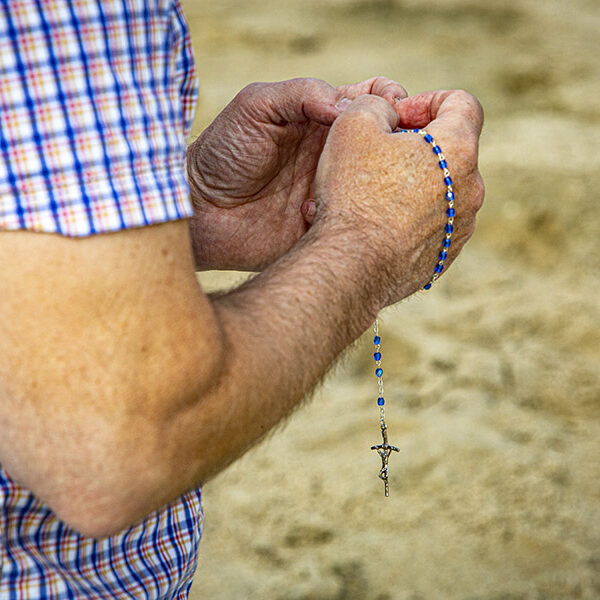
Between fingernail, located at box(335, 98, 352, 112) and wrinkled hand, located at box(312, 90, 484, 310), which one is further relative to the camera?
fingernail, located at box(335, 98, 352, 112)

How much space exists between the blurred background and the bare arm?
0.45 metres

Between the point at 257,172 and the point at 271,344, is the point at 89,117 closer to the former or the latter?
the point at 271,344

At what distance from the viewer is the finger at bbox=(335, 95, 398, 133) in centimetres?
142

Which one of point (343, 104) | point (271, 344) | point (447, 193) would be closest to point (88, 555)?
point (271, 344)

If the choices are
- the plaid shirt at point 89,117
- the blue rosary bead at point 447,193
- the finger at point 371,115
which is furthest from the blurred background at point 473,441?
the plaid shirt at point 89,117

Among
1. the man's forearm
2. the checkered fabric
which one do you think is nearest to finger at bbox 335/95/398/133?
the man's forearm

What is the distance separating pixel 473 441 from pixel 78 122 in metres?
2.24

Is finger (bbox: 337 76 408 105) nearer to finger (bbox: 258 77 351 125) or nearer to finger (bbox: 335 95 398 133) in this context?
finger (bbox: 258 77 351 125)

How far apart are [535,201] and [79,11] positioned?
11.3 ft

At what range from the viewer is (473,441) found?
116 inches

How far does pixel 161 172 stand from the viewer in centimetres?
100

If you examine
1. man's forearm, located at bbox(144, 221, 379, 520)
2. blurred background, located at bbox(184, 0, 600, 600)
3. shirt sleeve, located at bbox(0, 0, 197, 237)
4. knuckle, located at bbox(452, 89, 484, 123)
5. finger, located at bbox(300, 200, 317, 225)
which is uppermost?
shirt sleeve, located at bbox(0, 0, 197, 237)

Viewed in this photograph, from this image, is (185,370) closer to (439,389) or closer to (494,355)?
(439,389)

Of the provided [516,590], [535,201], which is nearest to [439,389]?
[516,590]
